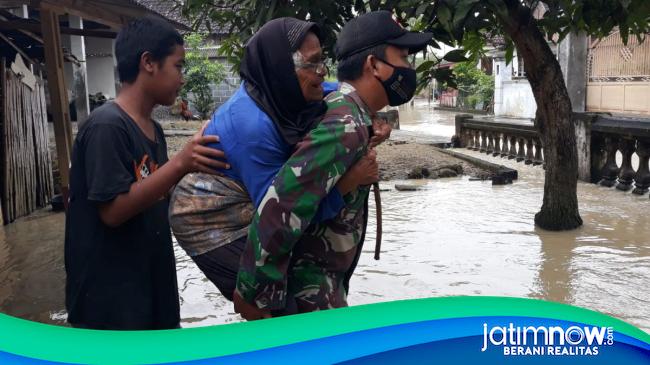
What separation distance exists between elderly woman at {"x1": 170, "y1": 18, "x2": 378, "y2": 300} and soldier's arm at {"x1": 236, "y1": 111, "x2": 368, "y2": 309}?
0.07m

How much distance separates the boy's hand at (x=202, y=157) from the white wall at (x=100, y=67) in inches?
631

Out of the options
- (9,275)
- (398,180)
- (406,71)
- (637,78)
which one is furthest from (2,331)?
(637,78)

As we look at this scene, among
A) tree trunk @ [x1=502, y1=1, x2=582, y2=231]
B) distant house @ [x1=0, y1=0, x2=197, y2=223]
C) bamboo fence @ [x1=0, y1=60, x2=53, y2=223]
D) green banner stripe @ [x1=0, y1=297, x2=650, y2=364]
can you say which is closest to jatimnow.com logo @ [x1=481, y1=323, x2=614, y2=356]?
green banner stripe @ [x1=0, y1=297, x2=650, y2=364]

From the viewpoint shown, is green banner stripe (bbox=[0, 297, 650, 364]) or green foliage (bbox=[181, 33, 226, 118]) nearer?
green banner stripe (bbox=[0, 297, 650, 364])

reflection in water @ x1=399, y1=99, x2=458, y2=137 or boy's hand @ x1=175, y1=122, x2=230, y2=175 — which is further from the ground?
boy's hand @ x1=175, y1=122, x2=230, y2=175

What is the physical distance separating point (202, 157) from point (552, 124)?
5.26m

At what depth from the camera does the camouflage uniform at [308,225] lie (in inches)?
67.1

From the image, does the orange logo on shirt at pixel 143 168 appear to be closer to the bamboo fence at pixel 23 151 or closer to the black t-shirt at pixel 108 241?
the black t-shirt at pixel 108 241

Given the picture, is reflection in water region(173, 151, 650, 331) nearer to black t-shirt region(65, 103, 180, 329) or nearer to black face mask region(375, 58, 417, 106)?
black t-shirt region(65, 103, 180, 329)

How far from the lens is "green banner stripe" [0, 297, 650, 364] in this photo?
1.40m

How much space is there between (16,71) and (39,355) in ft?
22.6

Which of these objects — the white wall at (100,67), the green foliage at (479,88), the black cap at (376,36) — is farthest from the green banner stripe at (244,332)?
the green foliage at (479,88)

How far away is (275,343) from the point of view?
1.46 meters

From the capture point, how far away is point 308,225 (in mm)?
1778
